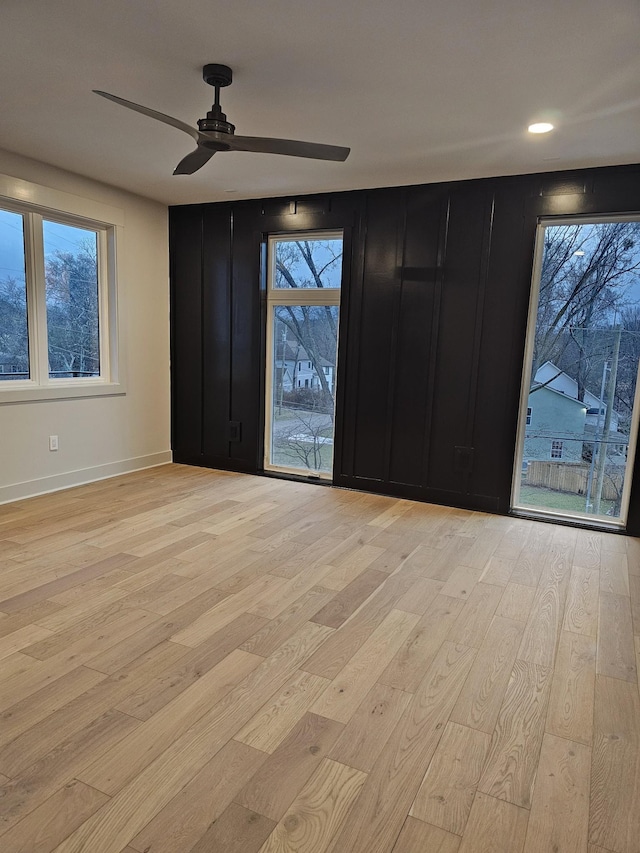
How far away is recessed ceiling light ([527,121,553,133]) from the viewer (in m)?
2.95

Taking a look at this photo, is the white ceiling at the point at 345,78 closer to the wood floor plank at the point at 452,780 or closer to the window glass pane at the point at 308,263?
the window glass pane at the point at 308,263

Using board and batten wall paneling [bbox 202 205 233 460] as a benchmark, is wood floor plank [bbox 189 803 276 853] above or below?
below

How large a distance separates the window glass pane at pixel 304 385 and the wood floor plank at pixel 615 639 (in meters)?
2.65

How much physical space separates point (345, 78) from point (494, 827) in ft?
9.68

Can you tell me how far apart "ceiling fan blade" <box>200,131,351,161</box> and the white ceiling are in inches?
12.3

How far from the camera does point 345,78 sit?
2.55 meters

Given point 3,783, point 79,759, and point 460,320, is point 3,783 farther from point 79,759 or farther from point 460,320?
point 460,320

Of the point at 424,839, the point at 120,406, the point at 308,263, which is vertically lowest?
the point at 424,839

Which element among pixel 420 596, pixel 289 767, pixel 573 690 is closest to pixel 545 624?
pixel 573 690

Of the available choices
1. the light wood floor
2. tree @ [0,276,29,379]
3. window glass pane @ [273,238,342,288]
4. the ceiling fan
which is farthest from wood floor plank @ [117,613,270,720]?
window glass pane @ [273,238,342,288]

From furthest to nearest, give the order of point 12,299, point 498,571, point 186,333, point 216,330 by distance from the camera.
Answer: point 186,333
point 216,330
point 12,299
point 498,571

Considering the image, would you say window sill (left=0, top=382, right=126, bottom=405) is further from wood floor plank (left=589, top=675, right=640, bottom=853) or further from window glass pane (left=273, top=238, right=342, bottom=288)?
wood floor plank (left=589, top=675, right=640, bottom=853)

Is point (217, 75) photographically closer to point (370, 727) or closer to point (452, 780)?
point (370, 727)

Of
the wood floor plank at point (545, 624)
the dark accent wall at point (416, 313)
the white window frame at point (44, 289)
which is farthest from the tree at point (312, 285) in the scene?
the wood floor plank at point (545, 624)
